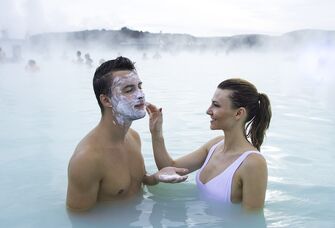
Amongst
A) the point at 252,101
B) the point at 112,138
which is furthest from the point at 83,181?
the point at 252,101

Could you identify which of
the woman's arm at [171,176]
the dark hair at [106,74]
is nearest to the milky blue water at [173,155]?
the woman's arm at [171,176]

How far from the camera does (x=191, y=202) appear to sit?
4.09 meters

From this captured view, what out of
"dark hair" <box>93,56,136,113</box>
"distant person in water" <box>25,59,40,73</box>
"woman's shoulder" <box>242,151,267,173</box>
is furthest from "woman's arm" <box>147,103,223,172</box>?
"distant person in water" <box>25,59,40,73</box>

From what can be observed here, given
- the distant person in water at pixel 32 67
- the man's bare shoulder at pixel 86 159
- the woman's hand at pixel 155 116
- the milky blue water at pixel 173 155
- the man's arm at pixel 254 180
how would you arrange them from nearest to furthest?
1. the man's bare shoulder at pixel 86 159
2. the man's arm at pixel 254 180
3. the milky blue water at pixel 173 155
4. the woman's hand at pixel 155 116
5. the distant person in water at pixel 32 67

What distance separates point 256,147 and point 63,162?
2.93m

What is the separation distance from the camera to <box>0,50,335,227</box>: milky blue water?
3.82 meters

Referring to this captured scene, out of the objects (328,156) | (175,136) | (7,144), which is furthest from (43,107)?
(328,156)

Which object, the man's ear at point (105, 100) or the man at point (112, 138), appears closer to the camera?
the man at point (112, 138)

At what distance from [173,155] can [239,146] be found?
268 cm

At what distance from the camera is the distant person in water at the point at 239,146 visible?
3.37 metres

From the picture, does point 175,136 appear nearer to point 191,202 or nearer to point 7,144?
point 7,144

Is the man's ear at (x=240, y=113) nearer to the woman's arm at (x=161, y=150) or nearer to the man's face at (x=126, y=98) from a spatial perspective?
the woman's arm at (x=161, y=150)

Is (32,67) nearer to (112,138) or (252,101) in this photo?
(112,138)

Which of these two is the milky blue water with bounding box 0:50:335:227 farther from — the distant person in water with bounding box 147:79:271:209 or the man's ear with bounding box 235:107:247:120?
the man's ear with bounding box 235:107:247:120
